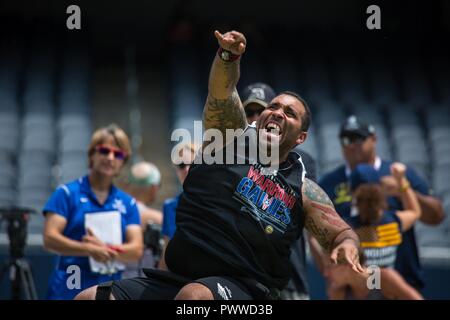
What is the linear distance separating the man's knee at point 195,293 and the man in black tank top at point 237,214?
0.15 ft

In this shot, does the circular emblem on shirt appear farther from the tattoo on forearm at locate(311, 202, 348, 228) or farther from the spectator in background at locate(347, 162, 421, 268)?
the spectator in background at locate(347, 162, 421, 268)

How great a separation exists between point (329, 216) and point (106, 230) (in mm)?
1954

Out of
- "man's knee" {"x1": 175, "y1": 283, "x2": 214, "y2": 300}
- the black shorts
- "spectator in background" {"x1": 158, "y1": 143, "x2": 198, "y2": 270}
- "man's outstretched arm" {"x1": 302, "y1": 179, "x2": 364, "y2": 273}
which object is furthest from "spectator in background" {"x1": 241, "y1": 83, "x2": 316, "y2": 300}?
"man's knee" {"x1": 175, "y1": 283, "x2": 214, "y2": 300}

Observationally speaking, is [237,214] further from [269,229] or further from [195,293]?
[195,293]

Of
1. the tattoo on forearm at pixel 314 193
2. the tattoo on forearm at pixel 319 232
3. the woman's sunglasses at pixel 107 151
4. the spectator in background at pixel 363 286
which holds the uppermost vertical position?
the woman's sunglasses at pixel 107 151

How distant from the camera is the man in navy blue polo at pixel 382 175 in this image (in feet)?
21.2

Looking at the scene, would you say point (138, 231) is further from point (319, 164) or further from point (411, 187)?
point (319, 164)

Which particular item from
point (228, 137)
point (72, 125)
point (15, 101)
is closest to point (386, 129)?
point (72, 125)

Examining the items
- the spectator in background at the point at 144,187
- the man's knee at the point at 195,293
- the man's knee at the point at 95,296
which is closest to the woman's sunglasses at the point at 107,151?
the spectator in background at the point at 144,187

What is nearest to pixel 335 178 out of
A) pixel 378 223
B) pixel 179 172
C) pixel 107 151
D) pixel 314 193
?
pixel 378 223

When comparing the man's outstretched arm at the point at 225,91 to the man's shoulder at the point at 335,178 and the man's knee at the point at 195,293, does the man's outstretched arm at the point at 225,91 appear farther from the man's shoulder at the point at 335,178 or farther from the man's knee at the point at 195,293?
the man's shoulder at the point at 335,178

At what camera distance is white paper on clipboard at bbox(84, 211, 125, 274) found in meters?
5.47

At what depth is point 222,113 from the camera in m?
4.07
